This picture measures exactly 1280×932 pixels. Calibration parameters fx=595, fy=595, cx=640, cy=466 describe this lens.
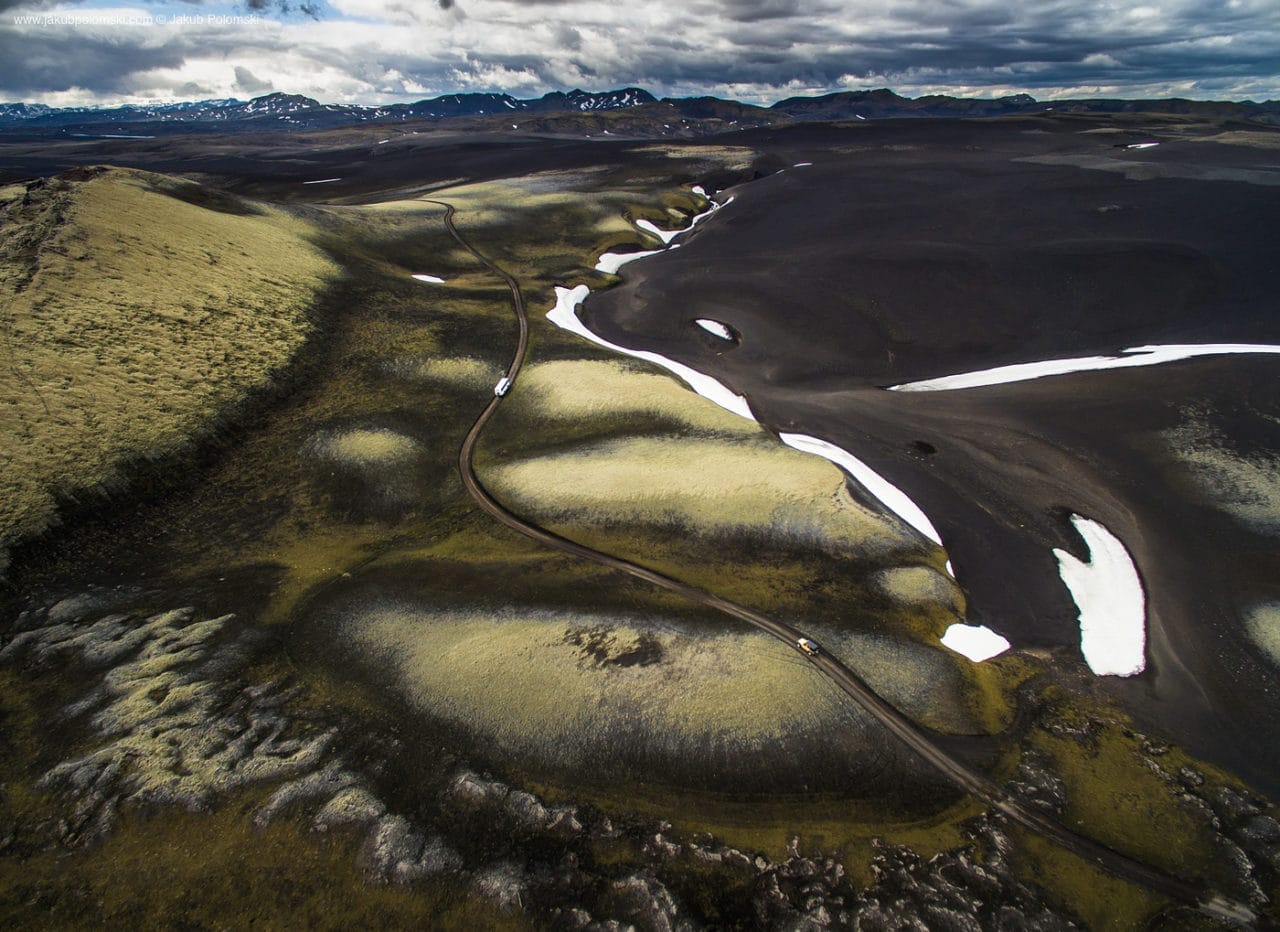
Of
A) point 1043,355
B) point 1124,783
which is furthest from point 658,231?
point 1124,783

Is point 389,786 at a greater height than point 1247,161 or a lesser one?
lesser

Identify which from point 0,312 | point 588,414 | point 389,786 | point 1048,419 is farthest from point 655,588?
point 0,312

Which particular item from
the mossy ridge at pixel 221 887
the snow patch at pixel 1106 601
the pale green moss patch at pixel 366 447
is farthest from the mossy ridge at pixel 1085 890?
the pale green moss patch at pixel 366 447

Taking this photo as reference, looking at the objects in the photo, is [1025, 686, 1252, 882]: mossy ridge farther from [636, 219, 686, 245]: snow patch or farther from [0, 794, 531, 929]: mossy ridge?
[636, 219, 686, 245]: snow patch

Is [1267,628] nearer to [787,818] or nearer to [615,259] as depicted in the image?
[787,818]

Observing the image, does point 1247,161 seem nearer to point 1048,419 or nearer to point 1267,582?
point 1048,419

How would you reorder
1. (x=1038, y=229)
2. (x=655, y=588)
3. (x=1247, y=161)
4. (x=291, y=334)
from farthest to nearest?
(x=1247, y=161) < (x=1038, y=229) < (x=291, y=334) < (x=655, y=588)

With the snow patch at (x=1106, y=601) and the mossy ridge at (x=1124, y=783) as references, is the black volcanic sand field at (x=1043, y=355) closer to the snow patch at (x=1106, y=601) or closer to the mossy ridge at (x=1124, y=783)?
the snow patch at (x=1106, y=601)
